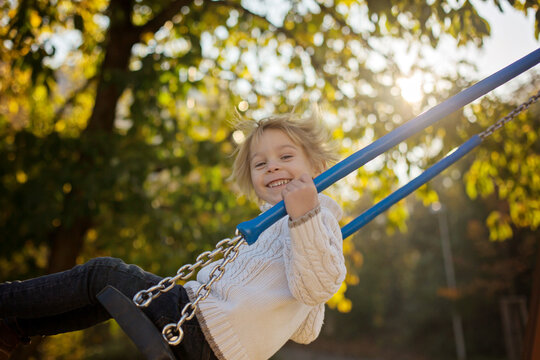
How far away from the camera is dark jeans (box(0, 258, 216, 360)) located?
5.43 ft

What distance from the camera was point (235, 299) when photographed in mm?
1683

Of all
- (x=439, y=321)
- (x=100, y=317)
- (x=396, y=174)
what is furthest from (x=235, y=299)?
(x=439, y=321)

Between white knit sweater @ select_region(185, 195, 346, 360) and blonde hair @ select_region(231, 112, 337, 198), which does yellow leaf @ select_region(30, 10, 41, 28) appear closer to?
blonde hair @ select_region(231, 112, 337, 198)

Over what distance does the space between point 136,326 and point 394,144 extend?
38.5 inches

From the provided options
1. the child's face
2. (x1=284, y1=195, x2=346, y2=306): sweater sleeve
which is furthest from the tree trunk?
(x1=284, y1=195, x2=346, y2=306): sweater sleeve

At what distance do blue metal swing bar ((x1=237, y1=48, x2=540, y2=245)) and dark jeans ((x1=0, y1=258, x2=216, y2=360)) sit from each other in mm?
455

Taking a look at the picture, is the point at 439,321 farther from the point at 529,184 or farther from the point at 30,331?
the point at 30,331

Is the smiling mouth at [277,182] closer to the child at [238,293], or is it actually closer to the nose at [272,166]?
the nose at [272,166]

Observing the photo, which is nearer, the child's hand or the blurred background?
the child's hand

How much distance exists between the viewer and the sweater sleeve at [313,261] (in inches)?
58.9

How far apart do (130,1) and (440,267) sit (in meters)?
15.7

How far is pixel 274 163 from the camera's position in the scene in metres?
1.96

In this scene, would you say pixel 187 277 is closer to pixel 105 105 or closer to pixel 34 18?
pixel 105 105

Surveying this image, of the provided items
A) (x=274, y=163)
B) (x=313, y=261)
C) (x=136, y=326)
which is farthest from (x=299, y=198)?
(x=136, y=326)
